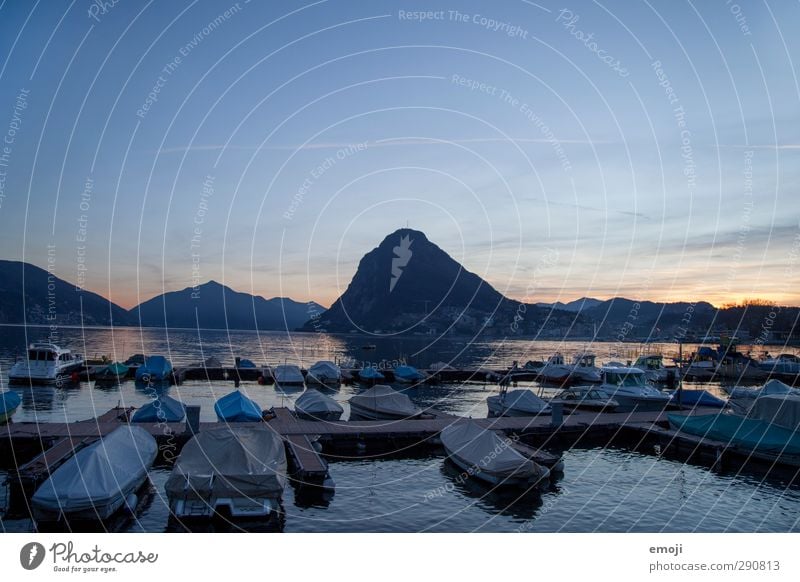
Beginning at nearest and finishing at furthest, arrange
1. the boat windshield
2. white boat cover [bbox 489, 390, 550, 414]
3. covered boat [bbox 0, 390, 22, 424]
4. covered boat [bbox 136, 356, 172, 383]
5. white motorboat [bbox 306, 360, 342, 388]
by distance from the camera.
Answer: covered boat [bbox 0, 390, 22, 424], white boat cover [bbox 489, 390, 550, 414], the boat windshield, covered boat [bbox 136, 356, 172, 383], white motorboat [bbox 306, 360, 342, 388]

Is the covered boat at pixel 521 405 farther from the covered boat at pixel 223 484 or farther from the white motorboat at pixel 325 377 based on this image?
the white motorboat at pixel 325 377

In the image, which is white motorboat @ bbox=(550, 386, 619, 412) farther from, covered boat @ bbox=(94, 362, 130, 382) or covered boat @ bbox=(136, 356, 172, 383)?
covered boat @ bbox=(94, 362, 130, 382)

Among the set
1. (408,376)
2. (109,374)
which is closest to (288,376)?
(408,376)

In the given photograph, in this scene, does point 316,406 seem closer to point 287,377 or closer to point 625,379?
point 625,379

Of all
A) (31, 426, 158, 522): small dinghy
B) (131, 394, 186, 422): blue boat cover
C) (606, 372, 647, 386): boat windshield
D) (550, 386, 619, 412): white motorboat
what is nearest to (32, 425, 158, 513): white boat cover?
(31, 426, 158, 522): small dinghy

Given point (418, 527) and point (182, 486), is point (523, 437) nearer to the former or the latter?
point (418, 527)

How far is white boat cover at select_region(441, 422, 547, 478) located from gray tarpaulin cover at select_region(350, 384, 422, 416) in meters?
10.8

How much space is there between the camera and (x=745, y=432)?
34969 millimetres

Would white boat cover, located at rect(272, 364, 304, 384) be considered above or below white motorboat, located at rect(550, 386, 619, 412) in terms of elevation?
below

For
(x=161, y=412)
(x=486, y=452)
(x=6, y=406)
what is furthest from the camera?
(x=6, y=406)

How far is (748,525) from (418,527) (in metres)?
13.6

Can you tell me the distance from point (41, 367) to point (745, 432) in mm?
68320

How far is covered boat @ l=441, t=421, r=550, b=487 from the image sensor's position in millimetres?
28406
